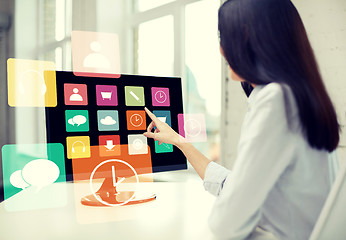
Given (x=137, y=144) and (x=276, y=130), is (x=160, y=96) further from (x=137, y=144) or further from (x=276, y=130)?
(x=276, y=130)

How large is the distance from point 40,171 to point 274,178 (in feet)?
2.38

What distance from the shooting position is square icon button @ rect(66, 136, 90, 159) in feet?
3.23

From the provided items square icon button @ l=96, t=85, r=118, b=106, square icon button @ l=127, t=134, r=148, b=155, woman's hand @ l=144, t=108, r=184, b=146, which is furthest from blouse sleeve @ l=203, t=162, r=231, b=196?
square icon button @ l=96, t=85, r=118, b=106

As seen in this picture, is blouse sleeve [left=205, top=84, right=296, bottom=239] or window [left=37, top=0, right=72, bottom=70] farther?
window [left=37, top=0, right=72, bottom=70]

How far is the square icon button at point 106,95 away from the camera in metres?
1.04

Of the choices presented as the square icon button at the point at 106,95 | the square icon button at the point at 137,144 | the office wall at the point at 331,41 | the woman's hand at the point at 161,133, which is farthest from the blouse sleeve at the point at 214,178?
the office wall at the point at 331,41

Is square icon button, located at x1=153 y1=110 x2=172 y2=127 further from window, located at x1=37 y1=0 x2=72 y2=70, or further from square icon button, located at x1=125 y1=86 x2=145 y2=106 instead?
window, located at x1=37 y1=0 x2=72 y2=70

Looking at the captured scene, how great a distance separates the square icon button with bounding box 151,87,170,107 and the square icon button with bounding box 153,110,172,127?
2 centimetres

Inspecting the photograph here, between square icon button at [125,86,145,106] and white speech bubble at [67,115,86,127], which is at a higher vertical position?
square icon button at [125,86,145,106]

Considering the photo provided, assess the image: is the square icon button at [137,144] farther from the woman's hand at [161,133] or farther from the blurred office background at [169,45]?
the blurred office background at [169,45]

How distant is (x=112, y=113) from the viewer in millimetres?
1051

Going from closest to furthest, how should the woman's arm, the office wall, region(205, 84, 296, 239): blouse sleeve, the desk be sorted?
region(205, 84, 296, 239): blouse sleeve, the desk, the woman's arm, the office wall

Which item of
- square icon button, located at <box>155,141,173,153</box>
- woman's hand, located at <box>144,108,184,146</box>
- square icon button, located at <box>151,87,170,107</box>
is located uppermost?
square icon button, located at <box>151,87,170,107</box>

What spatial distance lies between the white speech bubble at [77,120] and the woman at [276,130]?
0.51 m
